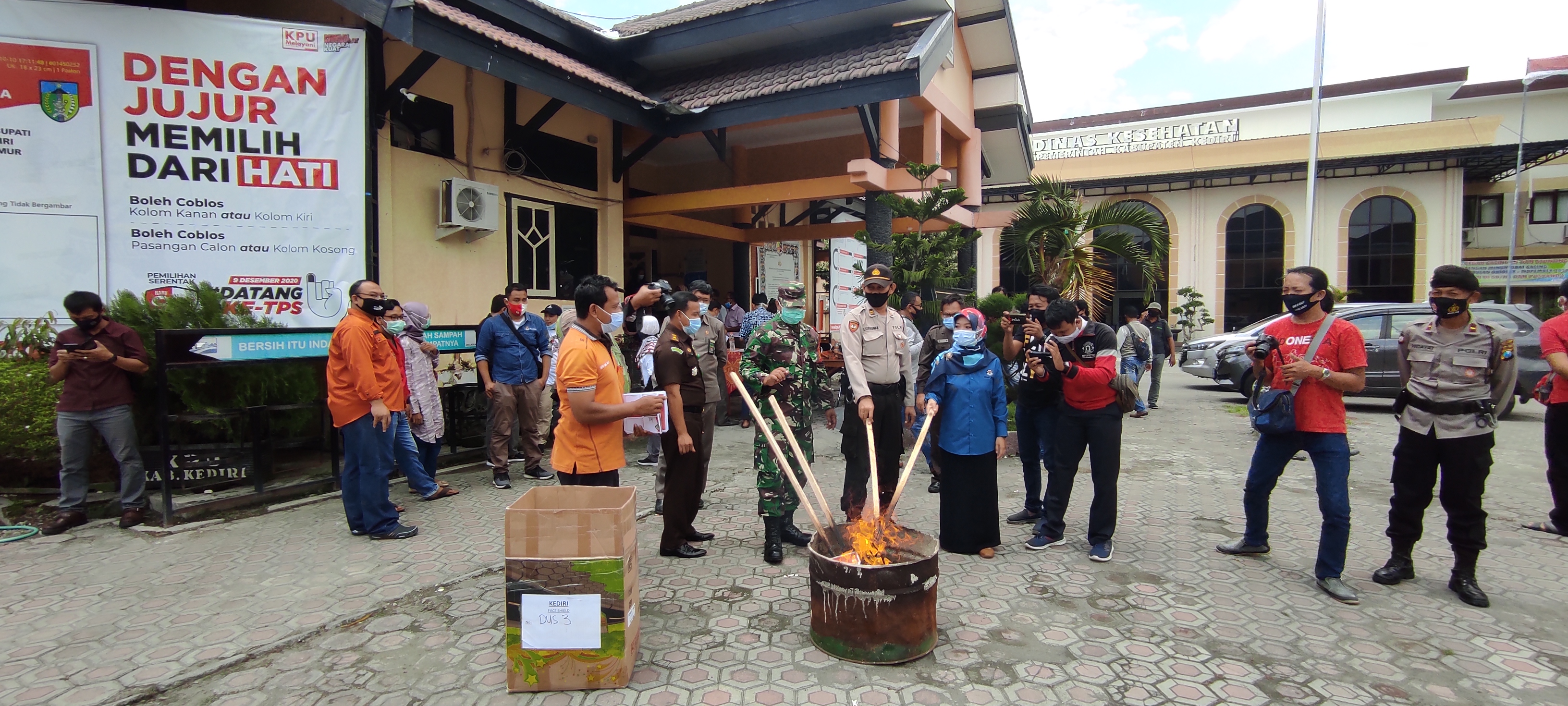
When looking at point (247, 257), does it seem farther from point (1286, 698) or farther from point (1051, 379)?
point (1286, 698)

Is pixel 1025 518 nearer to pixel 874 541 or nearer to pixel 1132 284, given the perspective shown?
pixel 874 541

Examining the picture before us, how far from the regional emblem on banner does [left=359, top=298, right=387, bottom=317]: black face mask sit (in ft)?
12.0

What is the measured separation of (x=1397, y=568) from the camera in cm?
422

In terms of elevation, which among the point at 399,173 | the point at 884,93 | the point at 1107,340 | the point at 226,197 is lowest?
the point at 1107,340

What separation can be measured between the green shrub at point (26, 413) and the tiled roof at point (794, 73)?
698 centimetres

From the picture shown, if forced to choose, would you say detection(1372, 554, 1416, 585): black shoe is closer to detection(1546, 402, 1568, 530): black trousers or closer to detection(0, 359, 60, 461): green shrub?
detection(1546, 402, 1568, 530): black trousers

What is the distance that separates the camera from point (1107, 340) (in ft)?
15.2

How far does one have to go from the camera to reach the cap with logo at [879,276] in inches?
192

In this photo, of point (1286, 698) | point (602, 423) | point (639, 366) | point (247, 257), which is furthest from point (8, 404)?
point (1286, 698)

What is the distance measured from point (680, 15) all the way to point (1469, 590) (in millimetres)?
11777

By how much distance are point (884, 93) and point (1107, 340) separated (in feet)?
16.5

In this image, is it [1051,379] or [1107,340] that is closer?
[1107,340]

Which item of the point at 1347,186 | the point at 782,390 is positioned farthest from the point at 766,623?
the point at 1347,186

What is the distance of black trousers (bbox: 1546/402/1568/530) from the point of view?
5184 millimetres
